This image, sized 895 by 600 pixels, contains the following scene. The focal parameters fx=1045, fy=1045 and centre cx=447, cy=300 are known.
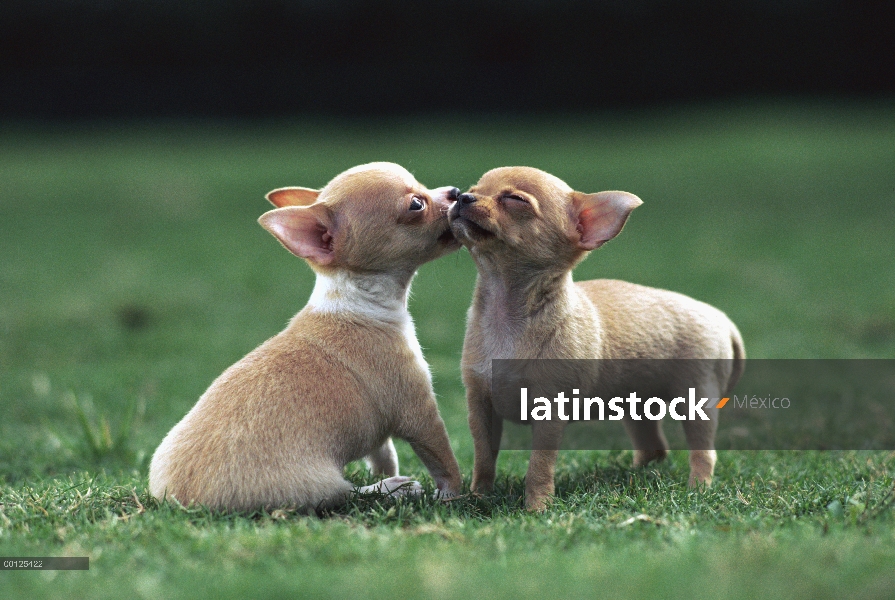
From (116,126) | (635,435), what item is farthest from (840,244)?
(116,126)

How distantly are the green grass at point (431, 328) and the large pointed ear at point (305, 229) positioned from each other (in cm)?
105

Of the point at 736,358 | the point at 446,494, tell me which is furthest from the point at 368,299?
the point at 736,358

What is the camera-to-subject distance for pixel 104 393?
6.85m

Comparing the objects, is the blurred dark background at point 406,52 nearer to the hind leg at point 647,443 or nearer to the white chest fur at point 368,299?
the hind leg at point 647,443

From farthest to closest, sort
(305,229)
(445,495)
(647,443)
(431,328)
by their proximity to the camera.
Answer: (431,328)
(647,443)
(305,229)
(445,495)

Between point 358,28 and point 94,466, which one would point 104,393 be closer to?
point 94,466

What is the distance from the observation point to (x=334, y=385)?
13.3ft

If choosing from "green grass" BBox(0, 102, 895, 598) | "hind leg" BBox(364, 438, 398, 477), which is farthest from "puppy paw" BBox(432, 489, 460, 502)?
"hind leg" BBox(364, 438, 398, 477)

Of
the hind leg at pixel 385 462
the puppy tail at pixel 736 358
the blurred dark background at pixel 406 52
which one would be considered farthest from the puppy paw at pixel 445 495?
the blurred dark background at pixel 406 52

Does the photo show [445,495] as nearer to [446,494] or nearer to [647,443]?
[446,494]

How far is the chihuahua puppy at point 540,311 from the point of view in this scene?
4188mm

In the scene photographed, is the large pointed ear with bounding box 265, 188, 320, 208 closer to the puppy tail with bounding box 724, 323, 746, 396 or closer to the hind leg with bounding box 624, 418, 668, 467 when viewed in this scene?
the hind leg with bounding box 624, 418, 668, 467

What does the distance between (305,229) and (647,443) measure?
1.97 m

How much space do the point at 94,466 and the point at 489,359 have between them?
2296 mm
